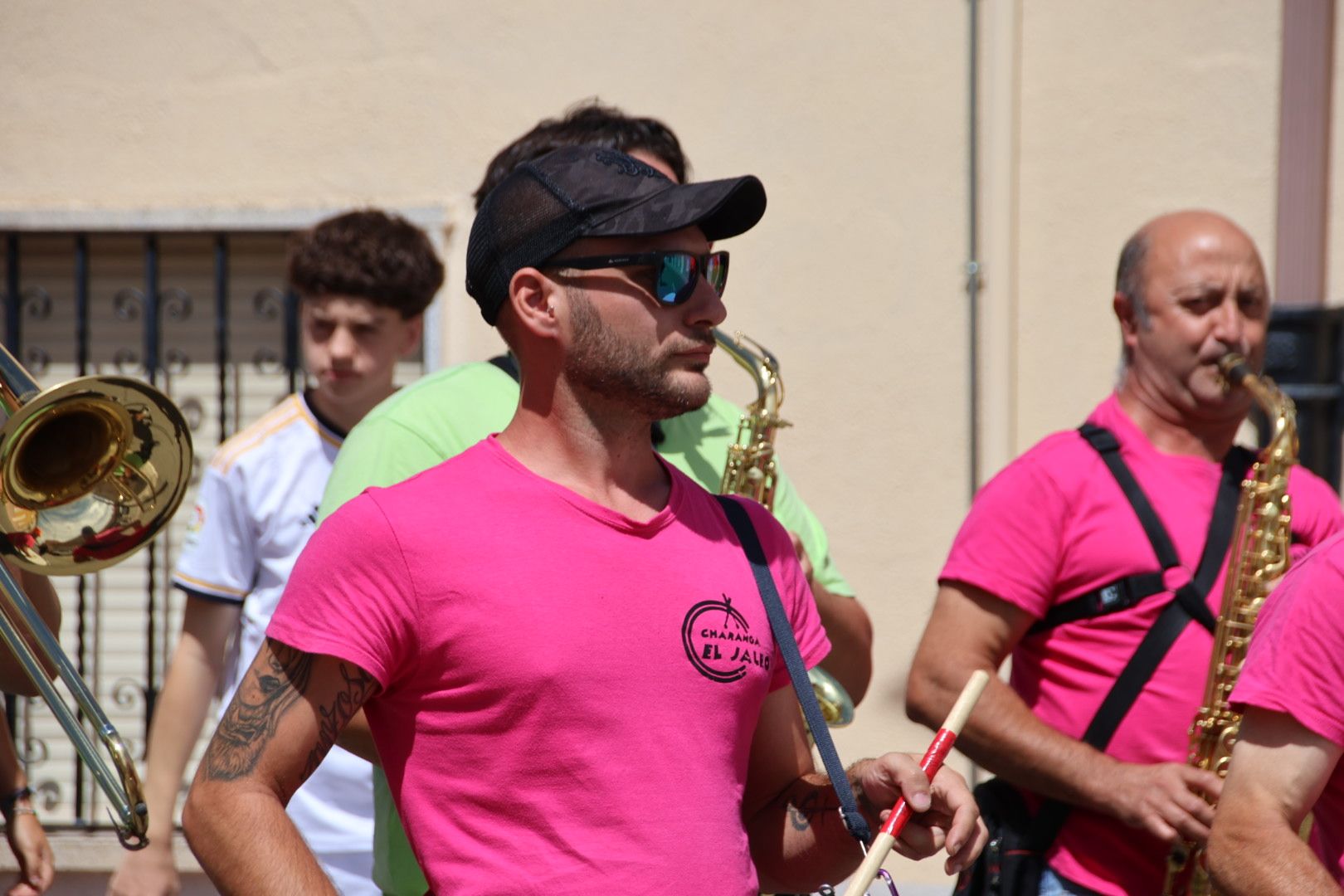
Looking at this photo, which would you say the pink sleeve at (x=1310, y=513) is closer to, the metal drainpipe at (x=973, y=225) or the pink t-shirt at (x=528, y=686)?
the pink t-shirt at (x=528, y=686)

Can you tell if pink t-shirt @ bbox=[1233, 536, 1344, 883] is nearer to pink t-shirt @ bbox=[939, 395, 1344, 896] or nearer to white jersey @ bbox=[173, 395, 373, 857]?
pink t-shirt @ bbox=[939, 395, 1344, 896]

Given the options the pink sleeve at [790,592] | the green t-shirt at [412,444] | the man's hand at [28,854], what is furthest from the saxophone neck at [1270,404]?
the man's hand at [28,854]

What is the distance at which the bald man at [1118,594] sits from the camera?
2.92m

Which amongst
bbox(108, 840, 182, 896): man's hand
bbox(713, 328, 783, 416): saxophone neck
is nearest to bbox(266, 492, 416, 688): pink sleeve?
bbox(713, 328, 783, 416): saxophone neck

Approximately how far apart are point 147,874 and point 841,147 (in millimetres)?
3299

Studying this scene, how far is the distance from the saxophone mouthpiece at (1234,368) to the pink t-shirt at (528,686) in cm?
177

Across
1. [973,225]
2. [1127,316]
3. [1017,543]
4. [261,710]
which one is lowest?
[1017,543]

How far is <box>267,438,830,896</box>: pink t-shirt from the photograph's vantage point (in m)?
1.79

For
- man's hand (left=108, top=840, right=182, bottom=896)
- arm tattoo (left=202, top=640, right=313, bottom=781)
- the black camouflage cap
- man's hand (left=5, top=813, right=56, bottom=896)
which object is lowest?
man's hand (left=108, top=840, right=182, bottom=896)

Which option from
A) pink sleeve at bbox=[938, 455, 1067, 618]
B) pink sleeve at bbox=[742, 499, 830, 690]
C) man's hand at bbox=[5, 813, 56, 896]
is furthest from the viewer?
pink sleeve at bbox=[938, 455, 1067, 618]

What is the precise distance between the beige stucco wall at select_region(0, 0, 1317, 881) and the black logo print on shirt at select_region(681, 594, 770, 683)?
3301mm

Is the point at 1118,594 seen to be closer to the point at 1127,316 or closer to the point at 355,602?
the point at 1127,316

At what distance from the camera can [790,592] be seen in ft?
6.94

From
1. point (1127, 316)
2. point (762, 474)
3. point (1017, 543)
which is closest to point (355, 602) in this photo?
point (762, 474)
